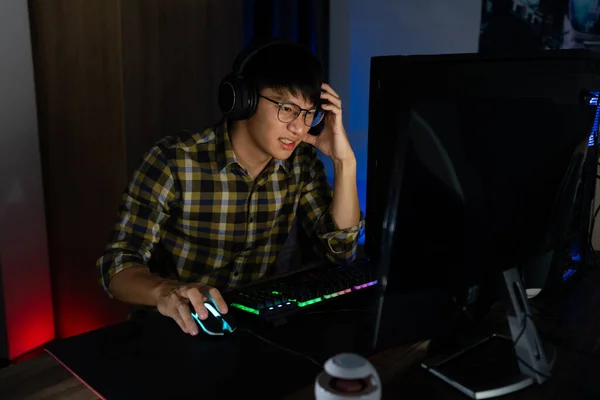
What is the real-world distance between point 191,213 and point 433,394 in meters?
0.78

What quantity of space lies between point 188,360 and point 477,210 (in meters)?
0.46

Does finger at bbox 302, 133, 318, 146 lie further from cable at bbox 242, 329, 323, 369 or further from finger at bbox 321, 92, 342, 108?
cable at bbox 242, 329, 323, 369

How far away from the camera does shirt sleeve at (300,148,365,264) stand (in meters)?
1.34

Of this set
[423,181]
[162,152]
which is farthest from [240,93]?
[423,181]

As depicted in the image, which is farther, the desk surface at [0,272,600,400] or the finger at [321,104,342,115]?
the finger at [321,104,342,115]

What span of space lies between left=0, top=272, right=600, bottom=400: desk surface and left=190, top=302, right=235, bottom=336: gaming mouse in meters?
0.19

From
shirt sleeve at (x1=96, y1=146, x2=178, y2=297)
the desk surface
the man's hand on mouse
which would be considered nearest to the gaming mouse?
the man's hand on mouse

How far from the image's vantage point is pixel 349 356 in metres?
0.56

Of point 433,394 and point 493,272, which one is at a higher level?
point 493,272

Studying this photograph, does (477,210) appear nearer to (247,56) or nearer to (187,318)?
(187,318)

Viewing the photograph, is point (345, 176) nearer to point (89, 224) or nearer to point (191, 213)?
point (191, 213)

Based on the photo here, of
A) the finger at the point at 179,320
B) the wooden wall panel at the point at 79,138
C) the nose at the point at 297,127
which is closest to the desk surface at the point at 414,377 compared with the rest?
the finger at the point at 179,320

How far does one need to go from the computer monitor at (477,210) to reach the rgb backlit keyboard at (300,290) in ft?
0.89

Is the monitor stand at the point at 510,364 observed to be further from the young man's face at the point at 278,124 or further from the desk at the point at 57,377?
the young man's face at the point at 278,124
